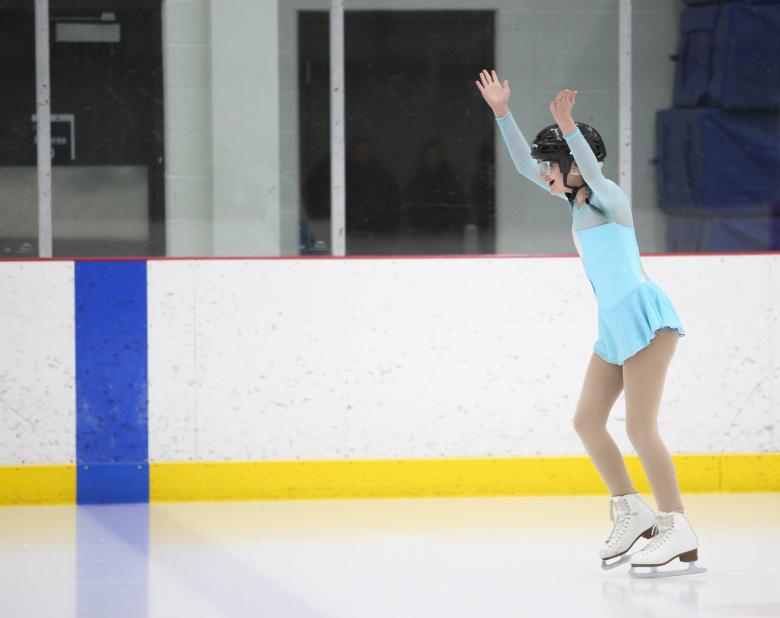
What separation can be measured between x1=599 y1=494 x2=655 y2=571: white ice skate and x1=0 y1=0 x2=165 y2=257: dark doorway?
108 inches

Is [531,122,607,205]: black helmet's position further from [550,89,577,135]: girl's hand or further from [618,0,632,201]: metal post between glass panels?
[618,0,632,201]: metal post between glass panels

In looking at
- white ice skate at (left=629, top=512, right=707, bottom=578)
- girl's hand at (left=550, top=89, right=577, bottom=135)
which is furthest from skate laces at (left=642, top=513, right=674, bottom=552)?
girl's hand at (left=550, top=89, right=577, bottom=135)

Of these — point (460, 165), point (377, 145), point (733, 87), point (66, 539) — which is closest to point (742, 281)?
point (733, 87)

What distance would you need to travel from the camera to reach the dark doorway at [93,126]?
6.31 metres

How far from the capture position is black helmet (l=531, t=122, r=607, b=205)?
444cm

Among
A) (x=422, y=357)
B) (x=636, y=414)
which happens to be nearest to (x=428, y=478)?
(x=422, y=357)

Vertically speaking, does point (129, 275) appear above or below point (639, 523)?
above

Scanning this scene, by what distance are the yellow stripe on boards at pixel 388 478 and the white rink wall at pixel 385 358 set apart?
52 mm

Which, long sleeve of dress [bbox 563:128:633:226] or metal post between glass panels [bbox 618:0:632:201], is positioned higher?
metal post between glass panels [bbox 618:0:632:201]

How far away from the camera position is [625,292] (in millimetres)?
4410

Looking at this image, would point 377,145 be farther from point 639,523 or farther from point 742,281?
point 639,523

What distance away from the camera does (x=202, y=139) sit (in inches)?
252

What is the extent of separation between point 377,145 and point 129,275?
134cm

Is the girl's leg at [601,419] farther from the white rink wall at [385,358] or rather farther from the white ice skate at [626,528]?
the white rink wall at [385,358]
